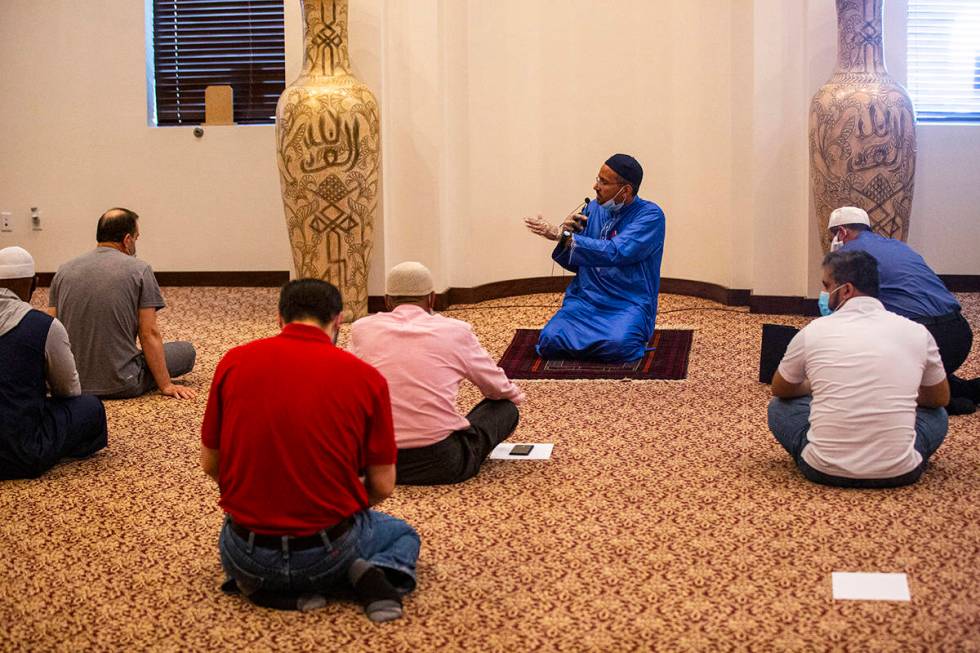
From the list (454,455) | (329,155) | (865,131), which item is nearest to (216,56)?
(329,155)

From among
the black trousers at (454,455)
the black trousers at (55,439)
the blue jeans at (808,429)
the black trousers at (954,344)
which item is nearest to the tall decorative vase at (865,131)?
the black trousers at (954,344)

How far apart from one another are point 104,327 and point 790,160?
13.3 ft

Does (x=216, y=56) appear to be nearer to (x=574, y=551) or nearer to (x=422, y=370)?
(x=422, y=370)

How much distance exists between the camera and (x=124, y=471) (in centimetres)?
433

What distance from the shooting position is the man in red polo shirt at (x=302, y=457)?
289 centimetres

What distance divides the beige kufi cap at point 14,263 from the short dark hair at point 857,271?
101 inches

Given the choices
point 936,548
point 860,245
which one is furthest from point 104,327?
point 936,548

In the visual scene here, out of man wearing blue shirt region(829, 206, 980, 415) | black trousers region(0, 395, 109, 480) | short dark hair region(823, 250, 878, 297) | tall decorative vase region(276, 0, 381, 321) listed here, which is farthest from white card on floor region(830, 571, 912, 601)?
tall decorative vase region(276, 0, 381, 321)

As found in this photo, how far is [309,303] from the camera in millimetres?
2957

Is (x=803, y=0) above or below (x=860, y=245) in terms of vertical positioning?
above

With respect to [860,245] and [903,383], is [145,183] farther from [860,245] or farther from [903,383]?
[903,383]

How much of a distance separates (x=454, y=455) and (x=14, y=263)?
159 centimetres

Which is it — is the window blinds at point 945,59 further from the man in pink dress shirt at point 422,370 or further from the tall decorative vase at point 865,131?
the man in pink dress shirt at point 422,370

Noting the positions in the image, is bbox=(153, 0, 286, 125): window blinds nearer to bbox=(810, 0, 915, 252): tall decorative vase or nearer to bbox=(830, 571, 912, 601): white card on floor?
bbox=(810, 0, 915, 252): tall decorative vase
